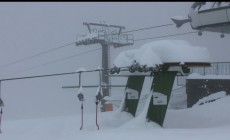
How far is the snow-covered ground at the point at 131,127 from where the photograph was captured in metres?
8.26

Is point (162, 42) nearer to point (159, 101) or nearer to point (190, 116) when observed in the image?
point (159, 101)

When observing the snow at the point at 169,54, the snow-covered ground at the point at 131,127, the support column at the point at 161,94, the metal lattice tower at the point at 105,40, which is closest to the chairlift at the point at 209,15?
the snow-covered ground at the point at 131,127

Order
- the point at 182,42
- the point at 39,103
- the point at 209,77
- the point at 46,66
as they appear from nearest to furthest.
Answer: the point at 182,42 → the point at 209,77 → the point at 39,103 → the point at 46,66

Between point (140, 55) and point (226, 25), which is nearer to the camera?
point (140, 55)

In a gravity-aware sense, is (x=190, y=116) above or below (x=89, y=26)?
below

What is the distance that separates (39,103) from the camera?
13900 cm

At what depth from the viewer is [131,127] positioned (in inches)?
389

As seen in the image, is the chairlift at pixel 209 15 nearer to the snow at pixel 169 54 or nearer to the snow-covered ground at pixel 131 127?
the snow-covered ground at pixel 131 127

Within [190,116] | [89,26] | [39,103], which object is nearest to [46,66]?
[39,103]

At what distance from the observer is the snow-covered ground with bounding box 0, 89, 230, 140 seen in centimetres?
826

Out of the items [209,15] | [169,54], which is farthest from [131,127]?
[209,15]

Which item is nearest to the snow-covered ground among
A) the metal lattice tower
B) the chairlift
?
the chairlift

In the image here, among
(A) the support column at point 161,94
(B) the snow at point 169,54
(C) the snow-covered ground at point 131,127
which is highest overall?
(B) the snow at point 169,54

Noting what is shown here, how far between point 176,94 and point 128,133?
1424 centimetres
